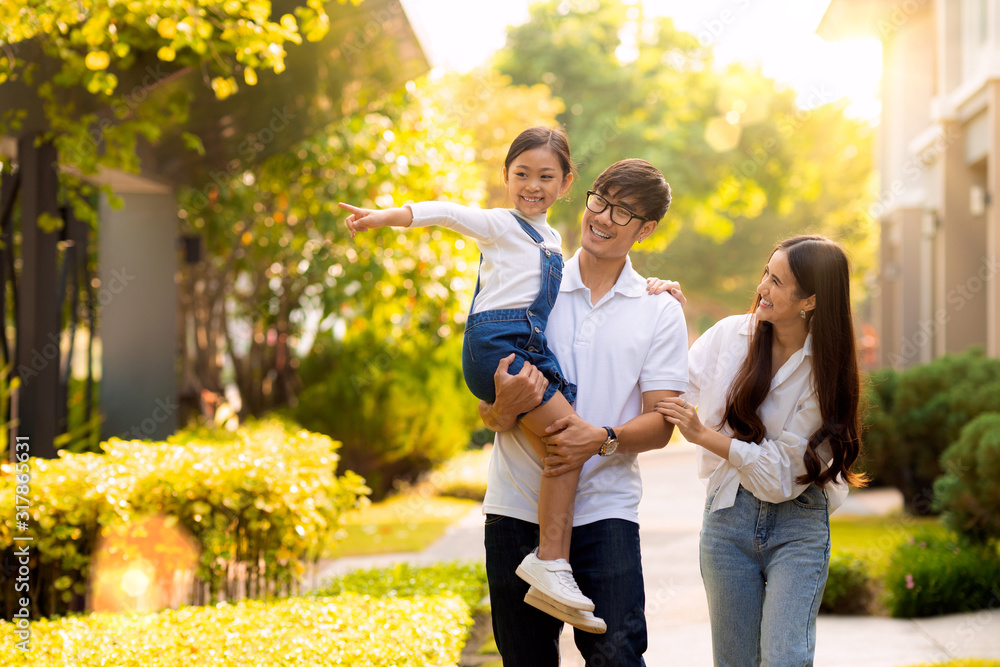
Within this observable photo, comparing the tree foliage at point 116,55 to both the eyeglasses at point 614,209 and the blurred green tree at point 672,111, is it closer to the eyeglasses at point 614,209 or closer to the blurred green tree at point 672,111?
the eyeglasses at point 614,209

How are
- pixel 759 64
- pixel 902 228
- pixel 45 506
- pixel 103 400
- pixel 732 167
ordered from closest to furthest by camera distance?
pixel 45 506
pixel 103 400
pixel 902 228
pixel 732 167
pixel 759 64

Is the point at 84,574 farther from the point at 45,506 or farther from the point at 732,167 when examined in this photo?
the point at 732,167

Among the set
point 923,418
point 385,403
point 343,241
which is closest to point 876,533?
point 923,418

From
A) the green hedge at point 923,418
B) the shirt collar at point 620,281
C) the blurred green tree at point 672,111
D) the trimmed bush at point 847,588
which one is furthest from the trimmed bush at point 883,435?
the blurred green tree at point 672,111

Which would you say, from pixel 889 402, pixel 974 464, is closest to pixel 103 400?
pixel 974 464

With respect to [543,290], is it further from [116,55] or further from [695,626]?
[695,626]

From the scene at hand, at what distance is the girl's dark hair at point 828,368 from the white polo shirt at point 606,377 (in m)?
0.45

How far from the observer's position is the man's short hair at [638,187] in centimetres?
254

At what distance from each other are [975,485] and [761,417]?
11.1ft

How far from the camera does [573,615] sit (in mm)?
2344

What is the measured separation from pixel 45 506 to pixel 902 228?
517 inches

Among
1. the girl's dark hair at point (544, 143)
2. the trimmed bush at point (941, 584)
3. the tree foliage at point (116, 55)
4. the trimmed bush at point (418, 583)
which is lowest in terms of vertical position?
the trimmed bush at point (941, 584)

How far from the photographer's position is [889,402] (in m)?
8.83

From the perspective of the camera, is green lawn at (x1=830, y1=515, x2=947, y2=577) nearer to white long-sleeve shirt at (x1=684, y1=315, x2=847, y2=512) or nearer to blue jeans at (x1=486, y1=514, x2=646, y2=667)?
white long-sleeve shirt at (x1=684, y1=315, x2=847, y2=512)
